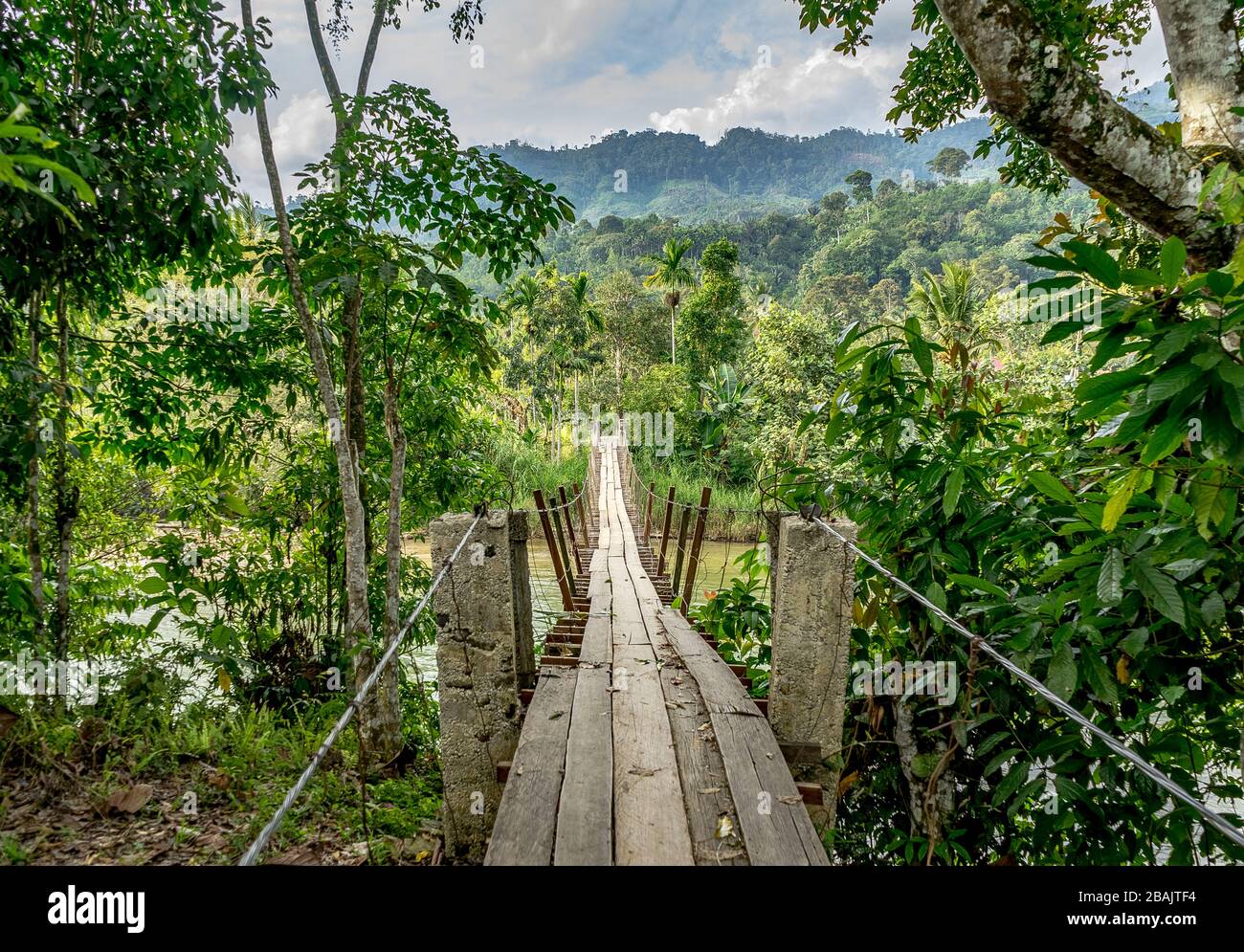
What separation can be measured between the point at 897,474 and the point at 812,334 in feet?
41.7

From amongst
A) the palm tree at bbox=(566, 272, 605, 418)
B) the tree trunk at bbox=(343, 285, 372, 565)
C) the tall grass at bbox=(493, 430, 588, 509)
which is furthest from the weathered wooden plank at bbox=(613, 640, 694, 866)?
the palm tree at bbox=(566, 272, 605, 418)

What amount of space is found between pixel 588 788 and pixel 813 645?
2.41 feet

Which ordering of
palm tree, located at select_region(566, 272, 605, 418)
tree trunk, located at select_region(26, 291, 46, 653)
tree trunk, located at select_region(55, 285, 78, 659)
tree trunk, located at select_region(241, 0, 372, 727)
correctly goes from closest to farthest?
tree trunk, located at select_region(26, 291, 46, 653) < tree trunk, located at select_region(55, 285, 78, 659) < tree trunk, located at select_region(241, 0, 372, 727) < palm tree, located at select_region(566, 272, 605, 418)

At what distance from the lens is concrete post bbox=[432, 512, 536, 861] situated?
175 cm

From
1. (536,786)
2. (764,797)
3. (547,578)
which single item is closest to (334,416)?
(536,786)

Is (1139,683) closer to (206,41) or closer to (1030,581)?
(1030,581)

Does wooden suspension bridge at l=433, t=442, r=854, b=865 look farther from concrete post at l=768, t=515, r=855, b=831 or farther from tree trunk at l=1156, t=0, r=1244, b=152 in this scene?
tree trunk at l=1156, t=0, r=1244, b=152

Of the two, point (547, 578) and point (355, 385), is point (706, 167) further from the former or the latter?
→ point (355, 385)

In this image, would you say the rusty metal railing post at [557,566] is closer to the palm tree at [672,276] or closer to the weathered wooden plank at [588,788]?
the weathered wooden plank at [588,788]

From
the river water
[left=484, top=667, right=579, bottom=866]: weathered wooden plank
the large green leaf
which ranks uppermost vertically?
the large green leaf

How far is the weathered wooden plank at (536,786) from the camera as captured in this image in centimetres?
123

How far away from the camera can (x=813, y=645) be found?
1752 mm

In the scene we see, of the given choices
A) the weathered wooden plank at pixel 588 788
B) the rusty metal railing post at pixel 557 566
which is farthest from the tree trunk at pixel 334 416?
the weathered wooden plank at pixel 588 788

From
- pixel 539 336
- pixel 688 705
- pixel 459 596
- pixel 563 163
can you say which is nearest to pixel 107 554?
pixel 459 596
